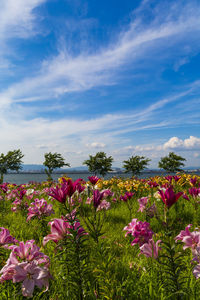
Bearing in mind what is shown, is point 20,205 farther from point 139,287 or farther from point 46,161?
point 46,161

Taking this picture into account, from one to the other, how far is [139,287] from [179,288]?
37 centimetres

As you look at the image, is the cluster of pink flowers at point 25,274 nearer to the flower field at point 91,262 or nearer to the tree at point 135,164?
the flower field at point 91,262

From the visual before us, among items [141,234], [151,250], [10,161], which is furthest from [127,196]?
[10,161]

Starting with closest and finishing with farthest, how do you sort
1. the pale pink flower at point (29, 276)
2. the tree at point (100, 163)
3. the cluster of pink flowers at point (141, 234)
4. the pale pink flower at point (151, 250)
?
the pale pink flower at point (29, 276)
the pale pink flower at point (151, 250)
the cluster of pink flowers at point (141, 234)
the tree at point (100, 163)

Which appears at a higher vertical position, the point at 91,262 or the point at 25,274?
the point at 25,274

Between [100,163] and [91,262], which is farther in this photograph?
[100,163]

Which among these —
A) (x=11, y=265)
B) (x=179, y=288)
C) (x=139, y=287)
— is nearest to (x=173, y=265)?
(x=179, y=288)

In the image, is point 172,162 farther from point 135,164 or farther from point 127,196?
point 127,196

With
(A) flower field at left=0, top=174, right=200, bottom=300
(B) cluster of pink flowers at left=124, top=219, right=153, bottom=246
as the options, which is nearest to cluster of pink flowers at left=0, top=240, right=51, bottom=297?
(A) flower field at left=0, top=174, right=200, bottom=300

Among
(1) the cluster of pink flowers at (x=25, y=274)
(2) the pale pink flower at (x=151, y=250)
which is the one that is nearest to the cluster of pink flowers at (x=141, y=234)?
(2) the pale pink flower at (x=151, y=250)

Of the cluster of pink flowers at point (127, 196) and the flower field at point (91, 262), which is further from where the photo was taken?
the cluster of pink flowers at point (127, 196)

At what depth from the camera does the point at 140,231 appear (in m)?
1.95

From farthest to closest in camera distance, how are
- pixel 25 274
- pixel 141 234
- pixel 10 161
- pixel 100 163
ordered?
pixel 100 163 < pixel 10 161 < pixel 141 234 < pixel 25 274

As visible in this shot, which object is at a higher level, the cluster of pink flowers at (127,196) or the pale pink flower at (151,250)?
the cluster of pink flowers at (127,196)
